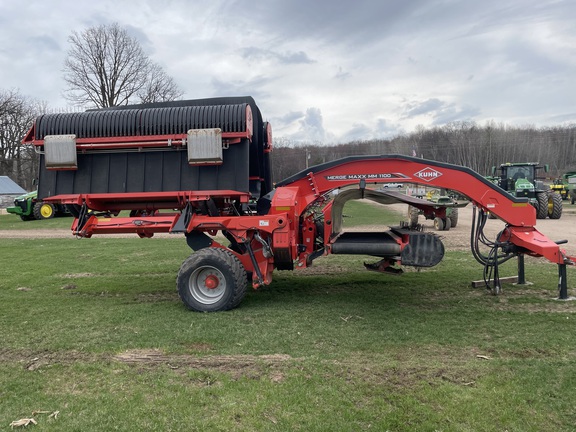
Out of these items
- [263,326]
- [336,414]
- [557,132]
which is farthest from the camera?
[557,132]

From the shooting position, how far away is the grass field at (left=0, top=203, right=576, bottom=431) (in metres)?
3.39

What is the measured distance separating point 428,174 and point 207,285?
3228 millimetres

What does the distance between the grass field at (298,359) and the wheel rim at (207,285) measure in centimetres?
29

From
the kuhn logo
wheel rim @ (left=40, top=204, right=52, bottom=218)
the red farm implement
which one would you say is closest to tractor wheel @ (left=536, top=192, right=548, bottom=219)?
the red farm implement

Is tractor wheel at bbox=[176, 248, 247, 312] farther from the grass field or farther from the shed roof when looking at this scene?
the shed roof

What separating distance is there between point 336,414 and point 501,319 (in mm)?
3053

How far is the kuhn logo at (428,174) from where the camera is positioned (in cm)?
596

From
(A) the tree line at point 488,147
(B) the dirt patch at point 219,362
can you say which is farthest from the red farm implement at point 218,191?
(A) the tree line at point 488,147

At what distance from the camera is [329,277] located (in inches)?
323

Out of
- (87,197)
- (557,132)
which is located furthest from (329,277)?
(557,132)

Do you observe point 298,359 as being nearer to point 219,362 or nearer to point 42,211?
point 219,362

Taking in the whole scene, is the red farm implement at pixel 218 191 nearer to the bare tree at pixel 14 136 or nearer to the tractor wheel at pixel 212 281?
the tractor wheel at pixel 212 281

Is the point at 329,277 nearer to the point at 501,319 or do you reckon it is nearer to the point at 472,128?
the point at 501,319

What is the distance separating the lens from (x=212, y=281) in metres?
6.01
